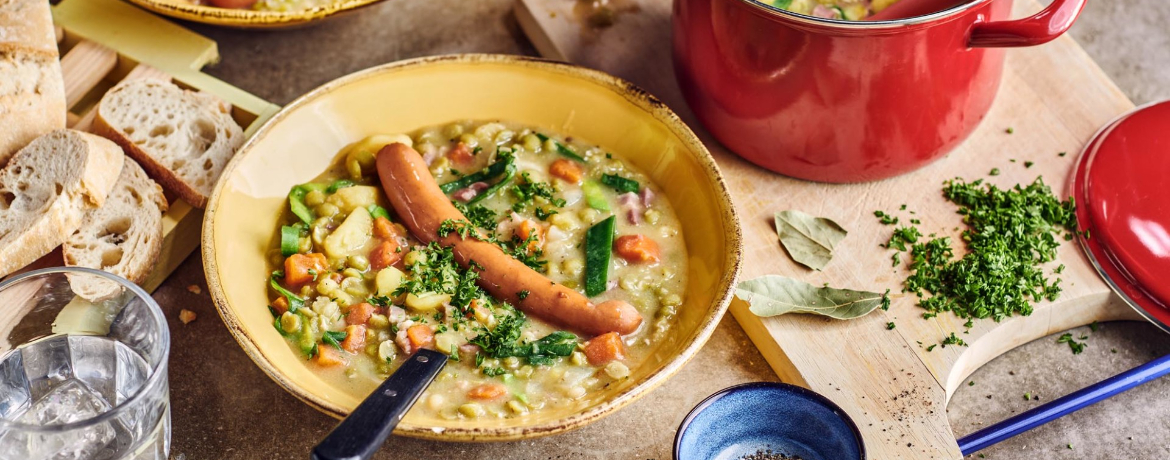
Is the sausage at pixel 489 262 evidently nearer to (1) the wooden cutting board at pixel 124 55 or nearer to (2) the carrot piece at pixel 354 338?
(2) the carrot piece at pixel 354 338

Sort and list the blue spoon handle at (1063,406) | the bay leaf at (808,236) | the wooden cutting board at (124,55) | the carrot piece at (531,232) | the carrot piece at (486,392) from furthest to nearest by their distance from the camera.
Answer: the wooden cutting board at (124,55) → the bay leaf at (808,236) → the carrot piece at (531,232) → the blue spoon handle at (1063,406) → the carrot piece at (486,392)

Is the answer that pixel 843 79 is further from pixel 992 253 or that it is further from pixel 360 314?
pixel 360 314

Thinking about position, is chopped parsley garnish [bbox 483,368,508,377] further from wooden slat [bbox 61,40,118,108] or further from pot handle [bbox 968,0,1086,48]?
wooden slat [bbox 61,40,118,108]

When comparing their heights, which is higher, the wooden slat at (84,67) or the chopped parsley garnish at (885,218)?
the wooden slat at (84,67)

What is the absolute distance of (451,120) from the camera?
10.4 feet

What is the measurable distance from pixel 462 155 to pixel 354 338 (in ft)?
2.44

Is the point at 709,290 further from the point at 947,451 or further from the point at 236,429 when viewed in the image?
the point at 236,429

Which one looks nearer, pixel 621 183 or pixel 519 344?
pixel 519 344

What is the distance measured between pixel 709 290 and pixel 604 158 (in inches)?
25.2

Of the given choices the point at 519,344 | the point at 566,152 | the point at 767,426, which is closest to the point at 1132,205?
the point at 767,426

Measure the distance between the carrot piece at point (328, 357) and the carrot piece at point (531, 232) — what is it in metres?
0.59

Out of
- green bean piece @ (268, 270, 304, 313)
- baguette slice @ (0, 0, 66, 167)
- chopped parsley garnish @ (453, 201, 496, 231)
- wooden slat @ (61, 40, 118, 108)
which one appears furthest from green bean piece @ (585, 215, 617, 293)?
wooden slat @ (61, 40, 118, 108)

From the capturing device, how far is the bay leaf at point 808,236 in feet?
9.41

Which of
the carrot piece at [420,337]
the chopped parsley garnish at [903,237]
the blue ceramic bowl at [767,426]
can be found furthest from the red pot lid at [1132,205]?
the carrot piece at [420,337]
